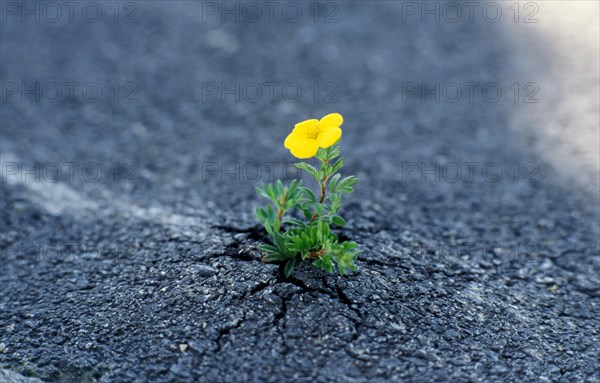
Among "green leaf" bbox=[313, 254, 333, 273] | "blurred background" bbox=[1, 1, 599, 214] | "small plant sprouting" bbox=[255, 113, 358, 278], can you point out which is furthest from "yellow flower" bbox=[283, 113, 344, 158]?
"blurred background" bbox=[1, 1, 599, 214]

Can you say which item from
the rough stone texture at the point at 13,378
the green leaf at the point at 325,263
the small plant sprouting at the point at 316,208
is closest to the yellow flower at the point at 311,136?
the small plant sprouting at the point at 316,208

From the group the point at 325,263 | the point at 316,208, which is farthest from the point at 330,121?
the point at 325,263

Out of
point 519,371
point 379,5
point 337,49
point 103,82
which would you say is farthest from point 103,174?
point 379,5

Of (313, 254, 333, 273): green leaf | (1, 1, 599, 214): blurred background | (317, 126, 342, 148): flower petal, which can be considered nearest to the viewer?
(317, 126, 342, 148): flower petal

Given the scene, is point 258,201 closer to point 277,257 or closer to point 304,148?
point 277,257

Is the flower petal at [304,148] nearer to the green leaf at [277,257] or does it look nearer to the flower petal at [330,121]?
the flower petal at [330,121]

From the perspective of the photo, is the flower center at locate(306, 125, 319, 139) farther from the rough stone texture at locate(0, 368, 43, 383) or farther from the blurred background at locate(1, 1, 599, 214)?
the blurred background at locate(1, 1, 599, 214)

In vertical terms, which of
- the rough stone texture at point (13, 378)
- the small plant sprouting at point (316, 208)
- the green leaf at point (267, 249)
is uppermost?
the small plant sprouting at point (316, 208)

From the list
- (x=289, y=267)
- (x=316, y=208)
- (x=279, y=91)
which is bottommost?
(x=289, y=267)
